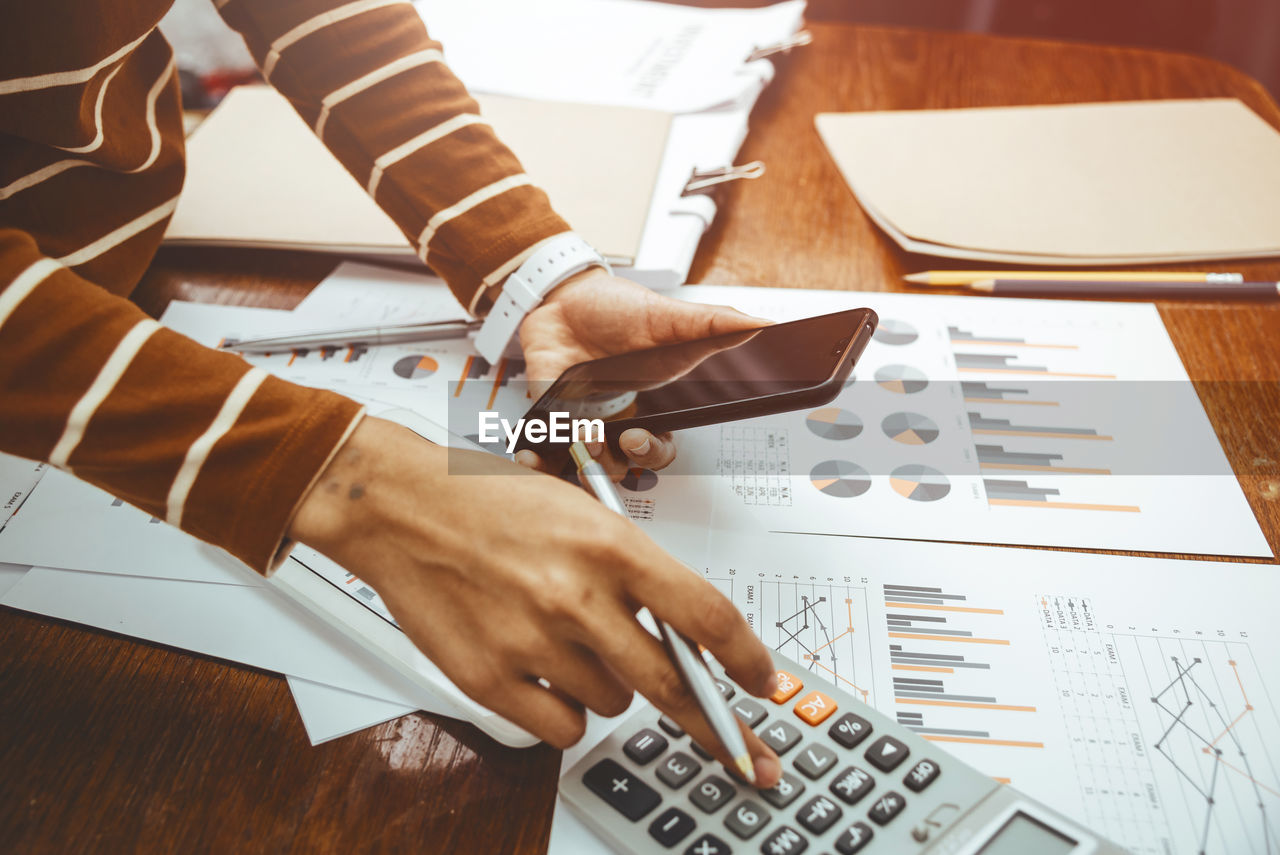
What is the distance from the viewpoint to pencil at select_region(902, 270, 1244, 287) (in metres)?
0.59

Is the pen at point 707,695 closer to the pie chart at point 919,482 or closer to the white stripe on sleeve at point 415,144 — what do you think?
the pie chart at point 919,482

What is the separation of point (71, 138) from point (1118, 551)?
58 cm

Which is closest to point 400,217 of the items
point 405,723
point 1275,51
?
point 405,723

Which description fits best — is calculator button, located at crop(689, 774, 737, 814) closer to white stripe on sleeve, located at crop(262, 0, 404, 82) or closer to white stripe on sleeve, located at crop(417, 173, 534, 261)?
white stripe on sleeve, located at crop(417, 173, 534, 261)

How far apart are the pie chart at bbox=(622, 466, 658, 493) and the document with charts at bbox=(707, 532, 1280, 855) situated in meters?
0.06

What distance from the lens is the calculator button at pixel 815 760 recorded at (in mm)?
322

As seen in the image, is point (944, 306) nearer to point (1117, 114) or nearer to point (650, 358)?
point (650, 358)

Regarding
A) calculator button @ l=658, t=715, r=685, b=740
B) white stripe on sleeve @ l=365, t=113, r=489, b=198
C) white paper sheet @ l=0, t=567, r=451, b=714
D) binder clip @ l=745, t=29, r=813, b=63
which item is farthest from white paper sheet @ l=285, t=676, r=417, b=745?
binder clip @ l=745, t=29, r=813, b=63

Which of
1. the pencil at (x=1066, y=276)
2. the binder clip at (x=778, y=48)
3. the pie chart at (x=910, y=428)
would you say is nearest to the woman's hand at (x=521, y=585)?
the pie chart at (x=910, y=428)

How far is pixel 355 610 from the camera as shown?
1.26 feet

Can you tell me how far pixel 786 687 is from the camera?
351 millimetres

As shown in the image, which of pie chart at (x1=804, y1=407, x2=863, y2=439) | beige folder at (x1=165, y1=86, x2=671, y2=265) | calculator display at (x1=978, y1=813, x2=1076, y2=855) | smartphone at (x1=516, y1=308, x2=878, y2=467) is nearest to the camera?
calculator display at (x1=978, y1=813, x2=1076, y2=855)

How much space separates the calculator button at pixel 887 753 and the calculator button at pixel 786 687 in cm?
4

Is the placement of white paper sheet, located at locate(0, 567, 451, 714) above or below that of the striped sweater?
below
